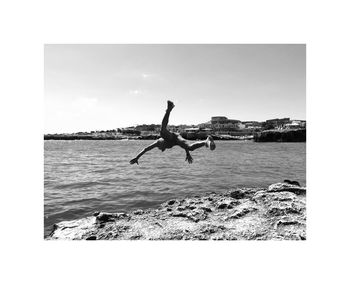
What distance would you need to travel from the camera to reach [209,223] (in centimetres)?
516

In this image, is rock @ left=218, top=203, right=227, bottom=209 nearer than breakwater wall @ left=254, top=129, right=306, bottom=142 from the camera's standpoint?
Yes

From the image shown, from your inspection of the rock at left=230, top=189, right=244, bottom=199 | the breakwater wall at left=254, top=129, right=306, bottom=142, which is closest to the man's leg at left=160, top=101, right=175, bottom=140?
the rock at left=230, top=189, right=244, bottom=199

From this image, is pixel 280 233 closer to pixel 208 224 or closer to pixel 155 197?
pixel 208 224

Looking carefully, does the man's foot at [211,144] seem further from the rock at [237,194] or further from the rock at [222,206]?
the rock at [237,194]

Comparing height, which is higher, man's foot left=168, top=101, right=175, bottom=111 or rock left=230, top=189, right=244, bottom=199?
man's foot left=168, top=101, right=175, bottom=111

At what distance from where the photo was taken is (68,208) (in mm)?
8312

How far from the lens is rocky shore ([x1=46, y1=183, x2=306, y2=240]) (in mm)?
4637

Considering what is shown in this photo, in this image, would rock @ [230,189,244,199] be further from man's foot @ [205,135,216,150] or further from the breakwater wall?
the breakwater wall

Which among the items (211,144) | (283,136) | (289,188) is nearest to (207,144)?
(211,144)

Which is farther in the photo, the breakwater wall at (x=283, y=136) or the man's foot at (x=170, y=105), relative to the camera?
the breakwater wall at (x=283, y=136)

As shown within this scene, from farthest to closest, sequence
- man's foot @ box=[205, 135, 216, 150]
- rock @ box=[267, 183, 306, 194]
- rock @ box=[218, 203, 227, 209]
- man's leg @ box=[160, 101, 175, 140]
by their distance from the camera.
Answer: rock @ box=[267, 183, 306, 194] → rock @ box=[218, 203, 227, 209] → man's leg @ box=[160, 101, 175, 140] → man's foot @ box=[205, 135, 216, 150]

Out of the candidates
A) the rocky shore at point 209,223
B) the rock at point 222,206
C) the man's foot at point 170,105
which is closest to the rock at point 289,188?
the rocky shore at point 209,223

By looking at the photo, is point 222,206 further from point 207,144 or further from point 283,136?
point 283,136

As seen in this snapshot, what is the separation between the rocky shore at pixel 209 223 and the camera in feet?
15.2
